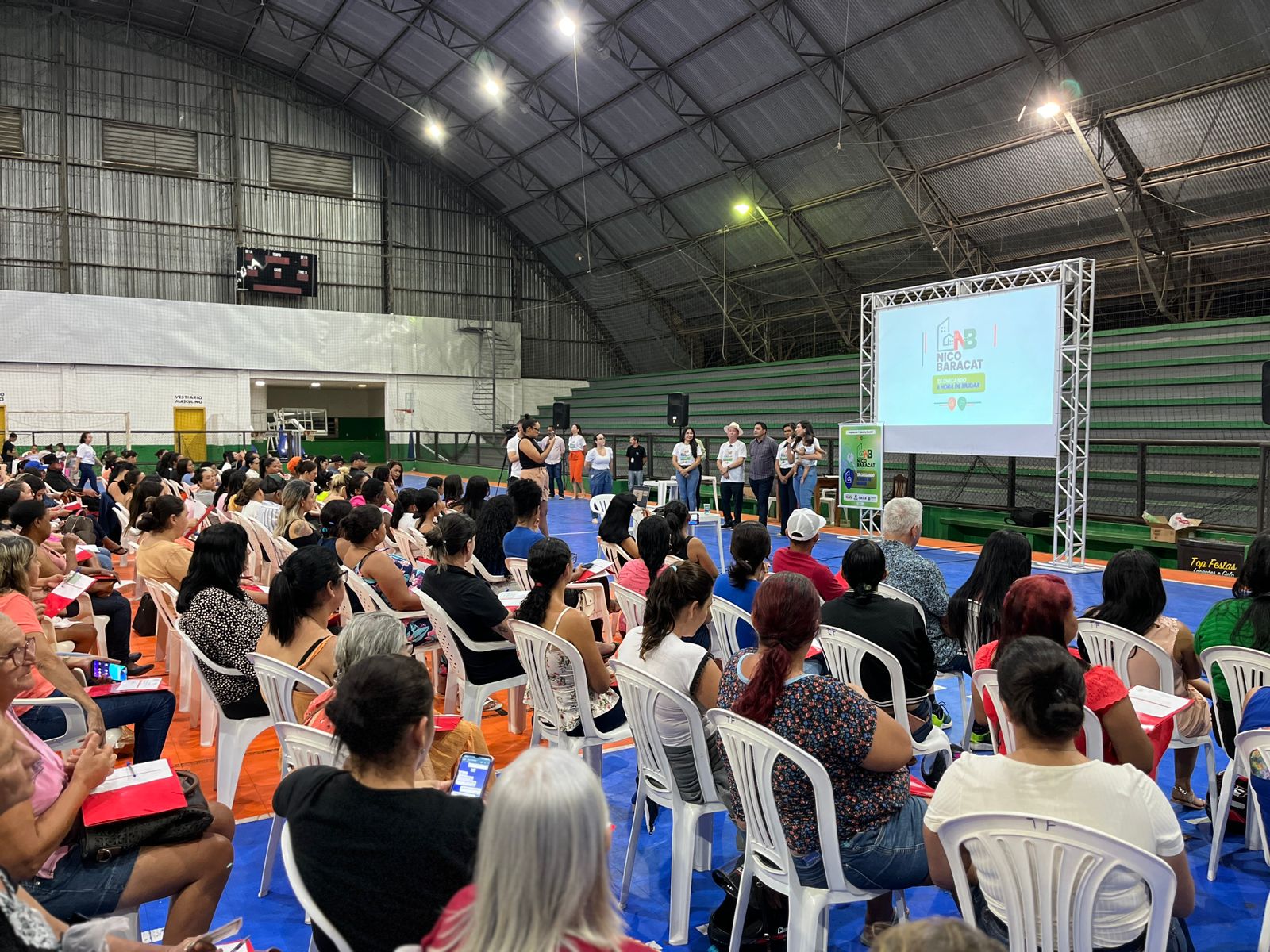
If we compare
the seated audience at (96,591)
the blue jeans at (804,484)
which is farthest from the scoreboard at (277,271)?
the seated audience at (96,591)

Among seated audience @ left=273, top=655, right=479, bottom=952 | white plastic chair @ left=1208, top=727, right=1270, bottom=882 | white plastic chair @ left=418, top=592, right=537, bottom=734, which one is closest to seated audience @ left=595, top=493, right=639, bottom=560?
white plastic chair @ left=418, top=592, right=537, bottom=734

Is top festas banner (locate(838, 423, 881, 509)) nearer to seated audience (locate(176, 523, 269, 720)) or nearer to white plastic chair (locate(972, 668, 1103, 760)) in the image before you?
white plastic chair (locate(972, 668, 1103, 760))

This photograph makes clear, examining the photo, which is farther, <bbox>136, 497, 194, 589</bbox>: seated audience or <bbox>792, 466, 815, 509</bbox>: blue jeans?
<bbox>792, 466, 815, 509</bbox>: blue jeans

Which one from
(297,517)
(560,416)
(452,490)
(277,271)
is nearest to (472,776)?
(297,517)

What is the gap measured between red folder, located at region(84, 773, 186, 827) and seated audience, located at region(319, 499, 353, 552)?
353 cm

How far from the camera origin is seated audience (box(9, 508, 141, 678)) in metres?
4.74

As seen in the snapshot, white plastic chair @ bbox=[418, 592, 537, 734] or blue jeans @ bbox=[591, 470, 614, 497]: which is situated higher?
blue jeans @ bbox=[591, 470, 614, 497]

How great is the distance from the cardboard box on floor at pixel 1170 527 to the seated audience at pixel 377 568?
25.4 ft

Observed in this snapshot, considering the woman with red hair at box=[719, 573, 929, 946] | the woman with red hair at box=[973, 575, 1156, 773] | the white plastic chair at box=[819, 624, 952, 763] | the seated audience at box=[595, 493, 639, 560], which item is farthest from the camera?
the seated audience at box=[595, 493, 639, 560]

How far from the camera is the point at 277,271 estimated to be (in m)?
22.7

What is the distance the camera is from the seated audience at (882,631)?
10.0 feet

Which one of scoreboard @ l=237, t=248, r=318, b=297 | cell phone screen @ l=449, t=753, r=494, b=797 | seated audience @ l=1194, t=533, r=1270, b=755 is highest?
scoreboard @ l=237, t=248, r=318, b=297

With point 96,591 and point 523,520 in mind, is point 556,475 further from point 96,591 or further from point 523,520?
point 96,591

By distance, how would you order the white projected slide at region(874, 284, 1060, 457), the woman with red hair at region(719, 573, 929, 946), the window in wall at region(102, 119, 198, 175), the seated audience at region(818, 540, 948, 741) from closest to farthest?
the woman with red hair at region(719, 573, 929, 946), the seated audience at region(818, 540, 948, 741), the white projected slide at region(874, 284, 1060, 457), the window in wall at region(102, 119, 198, 175)
